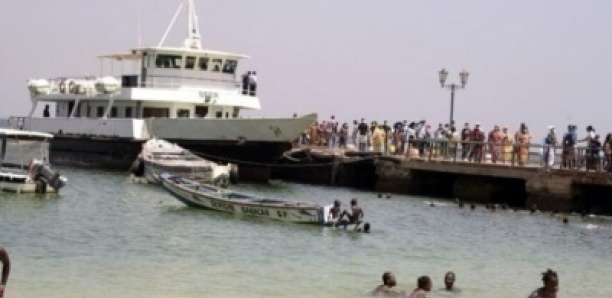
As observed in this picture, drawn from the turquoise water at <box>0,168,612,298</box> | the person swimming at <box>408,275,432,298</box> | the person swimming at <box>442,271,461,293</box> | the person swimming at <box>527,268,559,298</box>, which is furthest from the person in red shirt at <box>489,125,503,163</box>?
the person swimming at <box>527,268,559,298</box>

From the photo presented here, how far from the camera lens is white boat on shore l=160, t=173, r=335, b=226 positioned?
28.2 meters

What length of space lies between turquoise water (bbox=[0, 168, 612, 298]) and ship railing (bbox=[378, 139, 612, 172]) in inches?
95.1

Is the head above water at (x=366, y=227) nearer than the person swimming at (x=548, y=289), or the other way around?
the person swimming at (x=548, y=289)

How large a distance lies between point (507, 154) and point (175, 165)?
11653 mm

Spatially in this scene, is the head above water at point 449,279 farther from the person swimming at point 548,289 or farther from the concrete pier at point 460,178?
the concrete pier at point 460,178

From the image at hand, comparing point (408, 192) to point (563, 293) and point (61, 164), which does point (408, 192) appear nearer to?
point (61, 164)

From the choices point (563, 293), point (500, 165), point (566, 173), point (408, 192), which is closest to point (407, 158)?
point (408, 192)

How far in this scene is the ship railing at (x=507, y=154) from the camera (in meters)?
35.3

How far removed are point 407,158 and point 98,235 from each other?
59.5ft

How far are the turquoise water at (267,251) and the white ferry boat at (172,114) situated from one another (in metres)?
8.20

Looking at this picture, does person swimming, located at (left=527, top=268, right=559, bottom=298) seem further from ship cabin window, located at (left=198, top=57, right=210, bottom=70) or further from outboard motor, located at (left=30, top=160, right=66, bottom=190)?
ship cabin window, located at (left=198, top=57, right=210, bottom=70)

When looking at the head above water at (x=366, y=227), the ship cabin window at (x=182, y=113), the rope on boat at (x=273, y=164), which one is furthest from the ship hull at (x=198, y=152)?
the head above water at (x=366, y=227)

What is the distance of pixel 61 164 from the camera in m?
50.0

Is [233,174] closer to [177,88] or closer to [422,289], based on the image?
[177,88]
